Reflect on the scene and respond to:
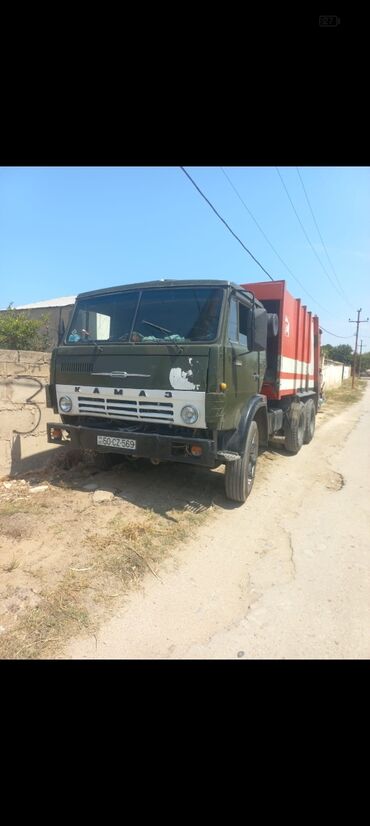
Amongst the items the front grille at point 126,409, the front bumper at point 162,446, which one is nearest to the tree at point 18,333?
the front grille at point 126,409

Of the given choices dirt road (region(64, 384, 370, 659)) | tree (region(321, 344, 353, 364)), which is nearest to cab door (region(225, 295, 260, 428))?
dirt road (region(64, 384, 370, 659))

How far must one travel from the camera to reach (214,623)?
2.47m

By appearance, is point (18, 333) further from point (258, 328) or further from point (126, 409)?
point (258, 328)

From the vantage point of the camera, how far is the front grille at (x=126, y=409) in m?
3.92

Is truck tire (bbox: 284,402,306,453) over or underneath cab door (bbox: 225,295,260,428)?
underneath

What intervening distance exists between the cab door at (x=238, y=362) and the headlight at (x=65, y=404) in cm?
187

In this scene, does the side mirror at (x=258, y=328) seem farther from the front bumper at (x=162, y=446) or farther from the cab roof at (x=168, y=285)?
the front bumper at (x=162, y=446)

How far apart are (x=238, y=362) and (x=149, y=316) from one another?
1.11 meters

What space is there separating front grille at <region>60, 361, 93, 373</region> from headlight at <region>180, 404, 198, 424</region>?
124 centimetres

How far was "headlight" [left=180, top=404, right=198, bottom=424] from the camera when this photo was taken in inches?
148

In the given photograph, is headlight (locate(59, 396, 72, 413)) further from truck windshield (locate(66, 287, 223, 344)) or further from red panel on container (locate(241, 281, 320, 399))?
red panel on container (locate(241, 281, 320, 399))

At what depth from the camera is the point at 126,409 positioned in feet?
13.5
